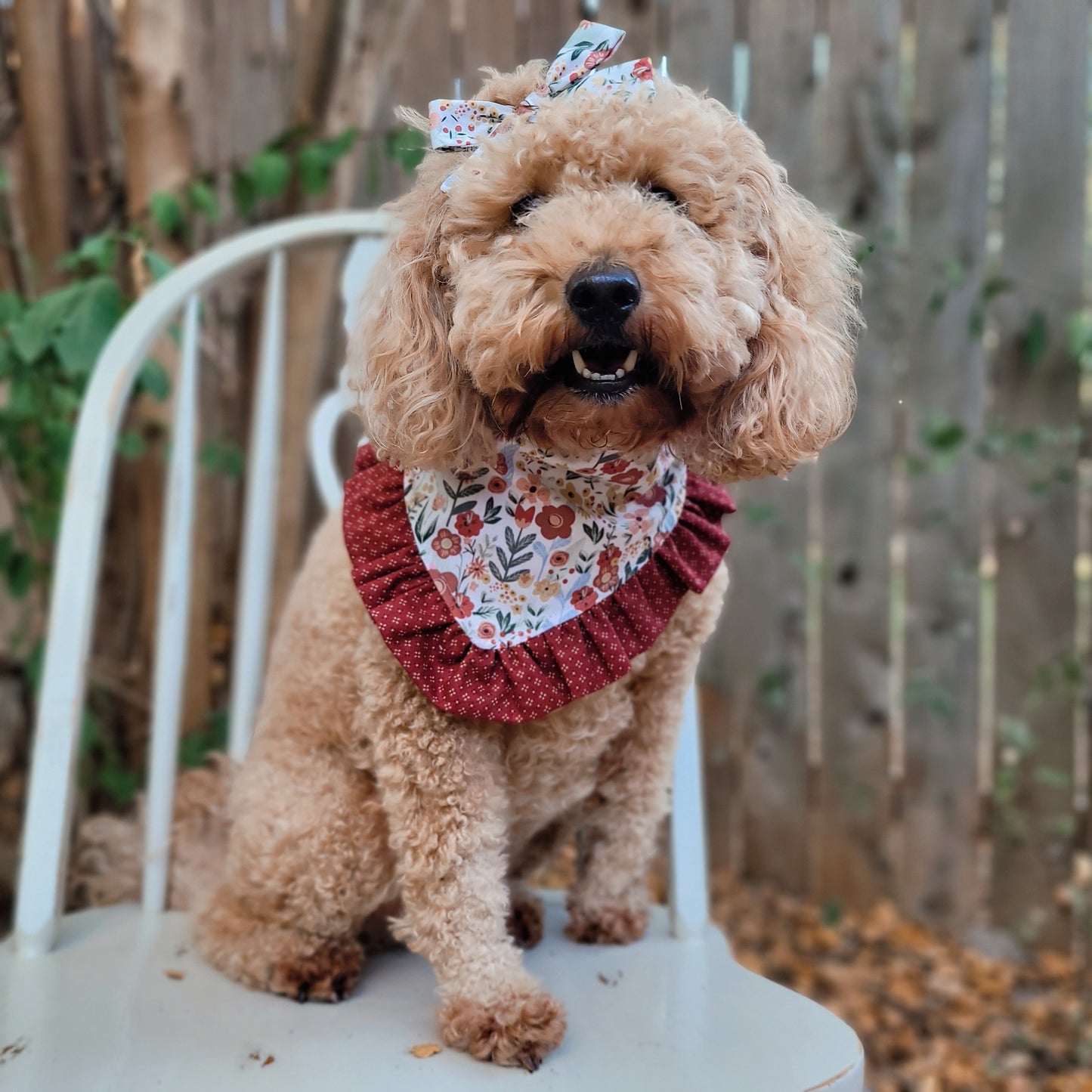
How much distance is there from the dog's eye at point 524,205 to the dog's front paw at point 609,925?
Result: 69 centimetres

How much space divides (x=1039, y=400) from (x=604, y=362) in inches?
47.9

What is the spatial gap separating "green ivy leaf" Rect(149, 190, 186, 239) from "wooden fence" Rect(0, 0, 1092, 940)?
92 millimetres

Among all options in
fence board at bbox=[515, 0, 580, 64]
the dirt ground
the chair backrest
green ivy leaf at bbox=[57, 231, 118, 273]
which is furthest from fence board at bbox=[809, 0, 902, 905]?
green ivy leaf at bbox=[57, 231, 118, 273]

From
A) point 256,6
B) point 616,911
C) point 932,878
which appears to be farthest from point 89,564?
point 932,878

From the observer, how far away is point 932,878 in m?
1.87

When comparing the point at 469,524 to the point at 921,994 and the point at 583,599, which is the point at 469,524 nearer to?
the point at 583,599

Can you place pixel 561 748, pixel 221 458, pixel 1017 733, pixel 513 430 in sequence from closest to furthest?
pixel 513 430 < pixel 561 748 < pixel 221 458 < pixel 1017 733

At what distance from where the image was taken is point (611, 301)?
698 millimetres

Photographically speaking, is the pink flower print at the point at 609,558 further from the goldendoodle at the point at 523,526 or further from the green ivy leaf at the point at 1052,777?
the green ivy leaf at the point at 1052,777

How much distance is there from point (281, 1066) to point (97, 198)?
1392 millimetres

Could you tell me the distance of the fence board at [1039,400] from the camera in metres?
1.60

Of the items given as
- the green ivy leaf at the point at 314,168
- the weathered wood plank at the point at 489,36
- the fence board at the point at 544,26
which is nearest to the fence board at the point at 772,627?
the fence board at the point at 544,26

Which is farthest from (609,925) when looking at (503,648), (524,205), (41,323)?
(41,323)

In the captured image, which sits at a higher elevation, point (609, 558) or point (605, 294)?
point (605, 294)
